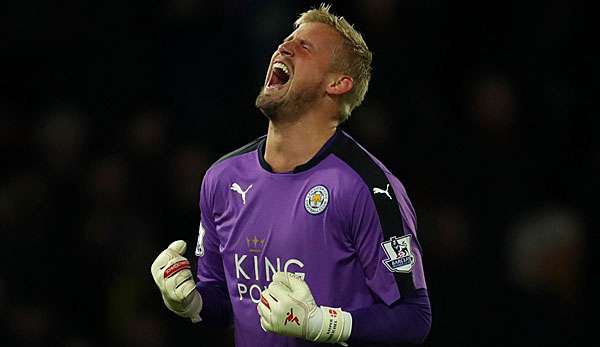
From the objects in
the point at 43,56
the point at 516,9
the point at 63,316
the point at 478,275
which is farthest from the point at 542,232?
the point at 43,56

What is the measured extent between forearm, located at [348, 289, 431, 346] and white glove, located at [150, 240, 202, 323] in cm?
63

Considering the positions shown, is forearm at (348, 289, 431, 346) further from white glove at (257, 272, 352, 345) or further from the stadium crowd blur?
the stadium crowd blur

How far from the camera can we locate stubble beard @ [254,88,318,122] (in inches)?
148

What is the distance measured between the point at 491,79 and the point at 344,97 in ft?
7.18

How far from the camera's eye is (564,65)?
5.76 meters

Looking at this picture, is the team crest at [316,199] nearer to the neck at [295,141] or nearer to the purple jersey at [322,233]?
the purple jersey at [322,233]

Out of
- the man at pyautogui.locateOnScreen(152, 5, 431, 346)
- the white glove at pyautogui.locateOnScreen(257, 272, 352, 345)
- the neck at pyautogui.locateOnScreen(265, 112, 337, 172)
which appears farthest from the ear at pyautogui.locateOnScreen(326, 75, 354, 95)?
the white glove at pyautogui.locateOnScreen(257, 272, 352, 345)

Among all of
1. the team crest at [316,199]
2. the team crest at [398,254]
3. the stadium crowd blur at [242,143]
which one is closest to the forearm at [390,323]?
the team crest at [398,254]

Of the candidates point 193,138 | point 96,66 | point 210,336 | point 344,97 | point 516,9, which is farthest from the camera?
point 96,66

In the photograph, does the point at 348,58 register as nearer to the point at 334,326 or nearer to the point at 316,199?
the point at 316,199

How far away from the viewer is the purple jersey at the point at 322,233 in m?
3.50

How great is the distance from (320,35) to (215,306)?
107 centimetres

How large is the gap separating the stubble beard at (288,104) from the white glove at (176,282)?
61 centimetres

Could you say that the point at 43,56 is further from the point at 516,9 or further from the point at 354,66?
the point at 354,66
